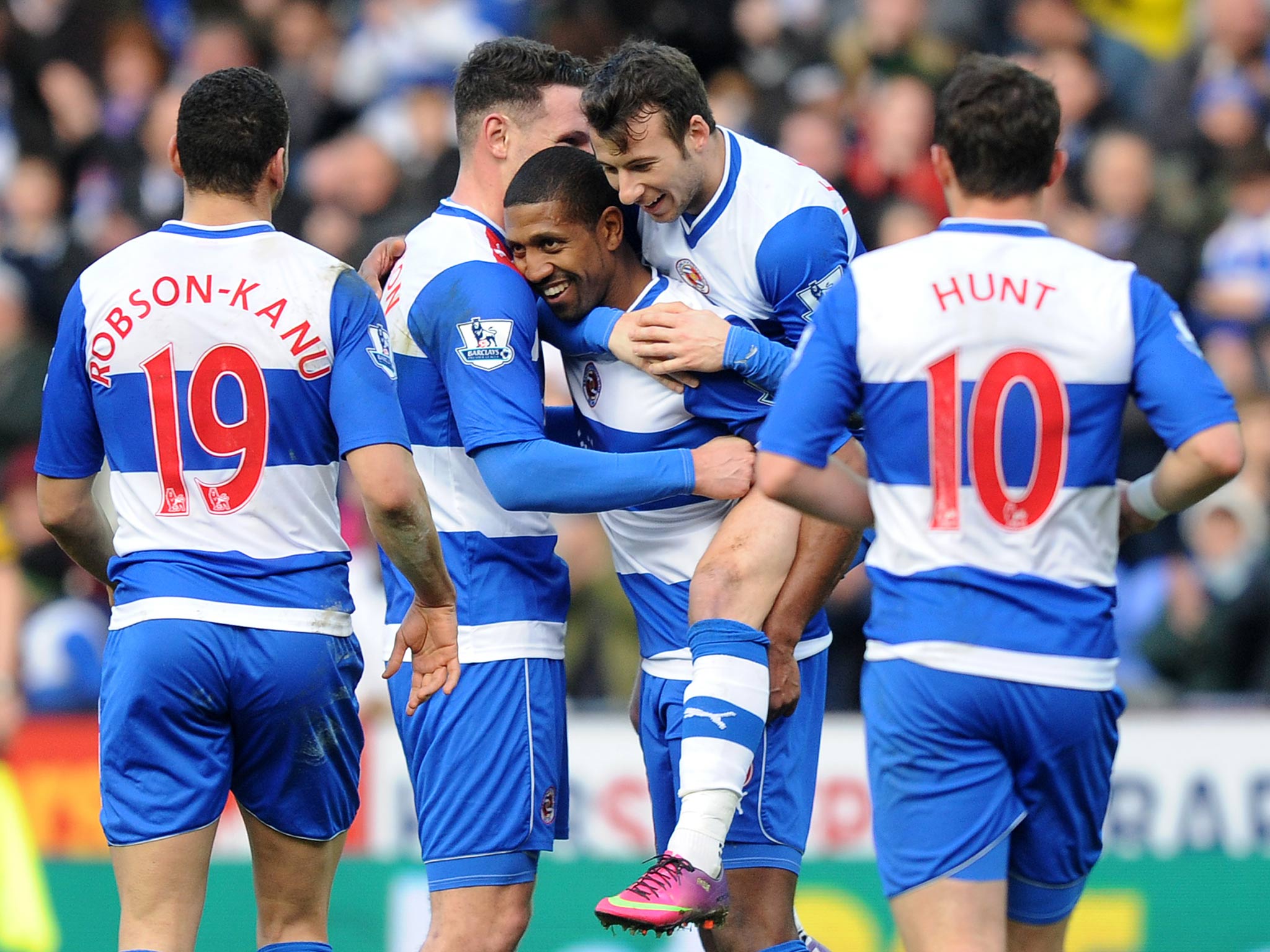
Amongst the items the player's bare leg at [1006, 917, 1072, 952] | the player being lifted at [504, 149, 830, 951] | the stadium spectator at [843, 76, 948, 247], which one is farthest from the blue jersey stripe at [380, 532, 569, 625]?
the stadium spectator at [843, 76, 948, 247]

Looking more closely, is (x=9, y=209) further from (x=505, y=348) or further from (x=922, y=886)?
(x=922, y=886)

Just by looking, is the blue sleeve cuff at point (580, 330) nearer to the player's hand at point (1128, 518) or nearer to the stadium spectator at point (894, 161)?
the player's hand at point (1128, 518)

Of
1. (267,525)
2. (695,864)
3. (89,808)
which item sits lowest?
(89,808)

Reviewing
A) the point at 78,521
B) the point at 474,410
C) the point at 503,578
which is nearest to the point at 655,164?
the point at 474,410

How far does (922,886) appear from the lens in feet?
14.1

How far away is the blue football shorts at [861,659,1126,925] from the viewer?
429 cm

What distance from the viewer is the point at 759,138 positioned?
12.0m

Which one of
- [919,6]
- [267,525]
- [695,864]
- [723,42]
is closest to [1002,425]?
[695,864]

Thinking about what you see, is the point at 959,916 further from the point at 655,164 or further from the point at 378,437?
the point at 655,164

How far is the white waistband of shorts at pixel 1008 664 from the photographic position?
4293mm

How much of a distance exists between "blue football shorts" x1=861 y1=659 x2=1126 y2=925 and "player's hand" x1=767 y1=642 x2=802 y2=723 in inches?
29.9

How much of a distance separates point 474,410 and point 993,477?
1618 mm

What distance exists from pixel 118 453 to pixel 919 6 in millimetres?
8600

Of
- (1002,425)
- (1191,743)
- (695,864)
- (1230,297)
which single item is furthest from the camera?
(1230,297)
